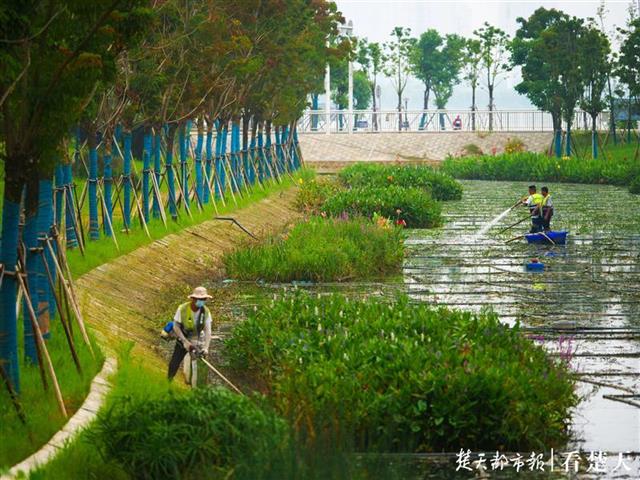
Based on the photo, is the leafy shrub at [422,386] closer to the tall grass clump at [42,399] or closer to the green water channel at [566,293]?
the green water channel at [566,293]

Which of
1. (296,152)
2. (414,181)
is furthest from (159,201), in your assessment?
(296,152)

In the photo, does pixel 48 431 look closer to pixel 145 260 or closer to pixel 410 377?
pixel 410 377

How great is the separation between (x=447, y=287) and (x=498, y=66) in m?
80.4

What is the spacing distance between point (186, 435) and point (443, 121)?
83.4 m

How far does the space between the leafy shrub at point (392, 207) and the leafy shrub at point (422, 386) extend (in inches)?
971

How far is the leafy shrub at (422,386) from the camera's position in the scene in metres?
14.2

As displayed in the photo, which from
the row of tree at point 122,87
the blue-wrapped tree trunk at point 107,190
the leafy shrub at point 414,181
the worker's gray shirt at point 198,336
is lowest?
the leafy shrub at point 414,181

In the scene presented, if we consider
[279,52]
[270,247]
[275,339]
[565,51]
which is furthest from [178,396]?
[565,51]

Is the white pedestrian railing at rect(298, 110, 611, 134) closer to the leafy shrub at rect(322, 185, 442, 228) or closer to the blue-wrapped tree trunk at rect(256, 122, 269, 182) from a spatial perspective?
the blue-wrapped tree trunk at rect(256, 122, 269, 182)

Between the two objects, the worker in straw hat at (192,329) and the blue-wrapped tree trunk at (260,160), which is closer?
the worker in straw hat at (192,329)

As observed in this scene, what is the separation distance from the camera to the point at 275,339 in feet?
58.6

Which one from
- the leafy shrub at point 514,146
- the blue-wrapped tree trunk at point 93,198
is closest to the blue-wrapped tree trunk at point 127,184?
the blue-wrapped tree trunk at point 93,198

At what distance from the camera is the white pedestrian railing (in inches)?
3516

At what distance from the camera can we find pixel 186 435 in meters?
11.7
